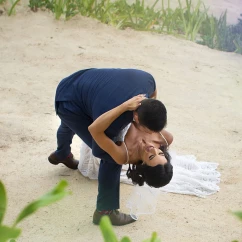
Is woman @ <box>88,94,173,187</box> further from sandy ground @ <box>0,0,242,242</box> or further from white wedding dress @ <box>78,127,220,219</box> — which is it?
sandy ground @ <box>0,0,242,242</box>

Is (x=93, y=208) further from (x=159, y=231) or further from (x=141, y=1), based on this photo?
(x=141, y=1)

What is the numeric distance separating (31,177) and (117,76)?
1113mm

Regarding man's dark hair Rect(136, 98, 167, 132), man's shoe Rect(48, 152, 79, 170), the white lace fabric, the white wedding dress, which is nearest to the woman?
man's dark hair Rect(136, 98, 167, 132)

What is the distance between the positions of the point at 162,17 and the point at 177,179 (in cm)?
407

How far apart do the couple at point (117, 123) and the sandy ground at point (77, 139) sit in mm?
276

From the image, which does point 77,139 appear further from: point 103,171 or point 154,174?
point 154,174

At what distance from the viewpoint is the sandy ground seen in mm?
3078

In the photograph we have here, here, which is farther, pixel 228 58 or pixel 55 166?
pixel 228 58

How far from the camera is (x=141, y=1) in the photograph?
7422 millimetres

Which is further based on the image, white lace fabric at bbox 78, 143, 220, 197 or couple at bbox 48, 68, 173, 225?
white lace fabric at bbox 78, 143, 220, 197

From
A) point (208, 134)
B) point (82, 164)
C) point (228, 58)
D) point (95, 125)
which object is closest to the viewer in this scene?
point (95, 125)

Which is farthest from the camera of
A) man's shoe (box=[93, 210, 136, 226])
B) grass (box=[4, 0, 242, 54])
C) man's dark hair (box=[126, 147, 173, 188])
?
grass (box=[4, 0, 242, 54])

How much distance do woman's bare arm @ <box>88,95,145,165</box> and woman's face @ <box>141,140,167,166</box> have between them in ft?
0.34

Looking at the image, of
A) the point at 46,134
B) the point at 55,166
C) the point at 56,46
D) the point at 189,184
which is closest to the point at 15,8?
the point at 56,46
